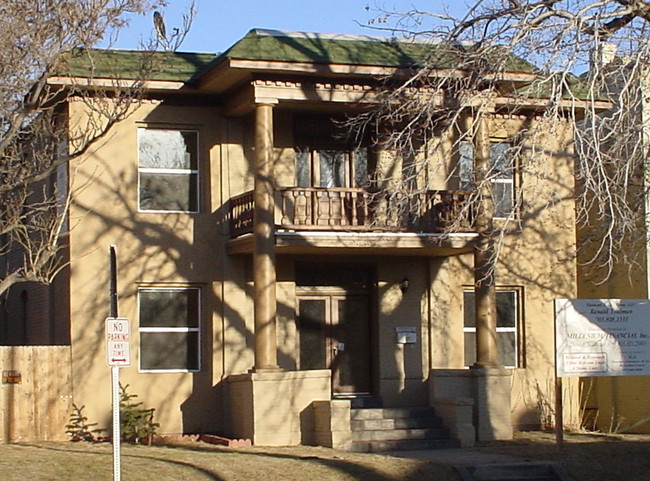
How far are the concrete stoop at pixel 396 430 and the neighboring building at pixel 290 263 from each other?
0.33m

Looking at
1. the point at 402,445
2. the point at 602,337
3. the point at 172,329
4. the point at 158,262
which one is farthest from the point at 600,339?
the point at 158,262

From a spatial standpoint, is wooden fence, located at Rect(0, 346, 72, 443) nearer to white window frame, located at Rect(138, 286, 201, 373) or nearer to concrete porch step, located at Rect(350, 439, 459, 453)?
white window frame, located at Rect(138, 286, 201, 373)

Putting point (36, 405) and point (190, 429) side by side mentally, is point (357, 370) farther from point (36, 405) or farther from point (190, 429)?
point (36, 405)

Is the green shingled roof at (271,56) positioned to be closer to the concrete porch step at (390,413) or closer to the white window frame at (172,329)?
the white window frame at (172,329)

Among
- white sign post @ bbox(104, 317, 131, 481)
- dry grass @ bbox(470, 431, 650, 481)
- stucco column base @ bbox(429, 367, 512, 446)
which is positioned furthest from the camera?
stucco column base @ bbox(429, 367, 512, 446)

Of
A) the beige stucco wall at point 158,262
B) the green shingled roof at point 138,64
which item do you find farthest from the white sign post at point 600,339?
the green shingled roof at point 138,64

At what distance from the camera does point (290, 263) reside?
22.3 m

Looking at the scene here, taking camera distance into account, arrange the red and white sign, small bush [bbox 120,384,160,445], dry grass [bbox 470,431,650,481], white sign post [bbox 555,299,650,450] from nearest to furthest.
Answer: the red and white sign, dry grass [bbox 470,431,650,481], white sign post [bbox 555,299,650,450], small bush [bbox 120,384,160,445]

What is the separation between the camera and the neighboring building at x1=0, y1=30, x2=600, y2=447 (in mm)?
20578

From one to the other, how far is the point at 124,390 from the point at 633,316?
29.8 ft

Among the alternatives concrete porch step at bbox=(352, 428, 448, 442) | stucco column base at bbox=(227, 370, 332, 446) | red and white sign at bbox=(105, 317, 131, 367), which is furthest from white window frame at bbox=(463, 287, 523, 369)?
red and white sign at bbox=(105, 317, 131, 367)

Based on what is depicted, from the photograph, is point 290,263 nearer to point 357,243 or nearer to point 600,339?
point 357,243

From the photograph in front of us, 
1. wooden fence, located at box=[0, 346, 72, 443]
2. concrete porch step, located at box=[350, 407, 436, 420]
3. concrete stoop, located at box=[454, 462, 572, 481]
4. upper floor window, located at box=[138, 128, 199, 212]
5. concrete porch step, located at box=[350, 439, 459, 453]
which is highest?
upper floor window, located at box=[138, 128, 199, 212]

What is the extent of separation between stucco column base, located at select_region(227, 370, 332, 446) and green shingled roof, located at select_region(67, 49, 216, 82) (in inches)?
224
